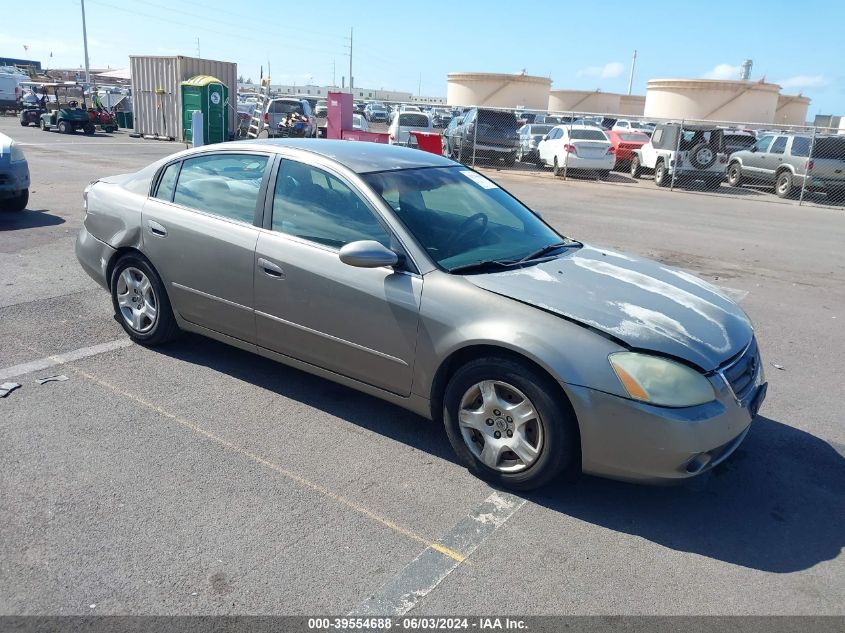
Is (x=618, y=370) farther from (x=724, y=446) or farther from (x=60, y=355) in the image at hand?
(x=60, y=355)

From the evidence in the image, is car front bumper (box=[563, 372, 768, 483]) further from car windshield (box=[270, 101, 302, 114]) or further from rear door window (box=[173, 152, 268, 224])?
car windshield (box=[270, 101, 302, 114])

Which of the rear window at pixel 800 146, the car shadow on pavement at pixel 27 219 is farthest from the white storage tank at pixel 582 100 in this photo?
the car shadow on pavement at pixel 27 219

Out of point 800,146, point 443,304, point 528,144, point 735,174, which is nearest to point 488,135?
point 528,144

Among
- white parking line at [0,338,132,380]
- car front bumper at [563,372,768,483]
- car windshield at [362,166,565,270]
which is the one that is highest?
car windshield at [362,166,565,270]

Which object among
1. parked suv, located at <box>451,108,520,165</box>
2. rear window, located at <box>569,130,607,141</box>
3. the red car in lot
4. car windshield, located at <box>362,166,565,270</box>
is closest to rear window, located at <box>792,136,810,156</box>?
the red car in lot

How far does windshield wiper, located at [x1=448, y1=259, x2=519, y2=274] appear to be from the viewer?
386cm

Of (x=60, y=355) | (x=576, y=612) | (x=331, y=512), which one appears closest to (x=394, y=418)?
(x=331, y=512)

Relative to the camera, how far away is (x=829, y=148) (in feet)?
59.6

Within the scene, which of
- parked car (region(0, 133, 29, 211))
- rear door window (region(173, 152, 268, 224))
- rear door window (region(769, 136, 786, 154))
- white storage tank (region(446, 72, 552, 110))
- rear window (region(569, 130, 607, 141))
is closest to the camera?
rear door window (region(173, 152, 268, 224))

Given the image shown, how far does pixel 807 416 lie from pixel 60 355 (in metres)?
5.19

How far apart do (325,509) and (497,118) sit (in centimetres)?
2113

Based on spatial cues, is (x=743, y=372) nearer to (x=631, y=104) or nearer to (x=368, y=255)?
(x=368, y=255)

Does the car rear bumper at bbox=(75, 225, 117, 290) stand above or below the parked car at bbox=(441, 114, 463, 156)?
below

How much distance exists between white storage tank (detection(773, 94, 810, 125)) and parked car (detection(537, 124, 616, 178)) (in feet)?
150
